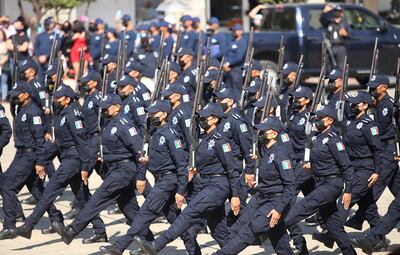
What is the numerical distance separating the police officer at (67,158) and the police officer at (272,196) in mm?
2704

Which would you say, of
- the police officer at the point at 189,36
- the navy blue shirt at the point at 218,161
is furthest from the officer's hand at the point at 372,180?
the police officer at the point at 189,36

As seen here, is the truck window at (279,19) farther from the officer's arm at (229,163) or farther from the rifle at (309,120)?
the officer's arm at (229,163)

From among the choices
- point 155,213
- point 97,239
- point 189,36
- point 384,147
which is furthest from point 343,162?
point 189,36

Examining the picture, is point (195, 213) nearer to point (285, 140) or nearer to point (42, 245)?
point (285, 140)

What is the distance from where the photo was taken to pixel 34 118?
1379 cm

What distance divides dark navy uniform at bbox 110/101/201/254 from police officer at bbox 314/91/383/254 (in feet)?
6.21

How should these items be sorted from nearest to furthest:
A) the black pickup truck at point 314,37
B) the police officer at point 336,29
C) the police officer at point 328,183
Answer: the police officer at point 328,183, the police officer at point 336,29, the black pickup truck at point 314,37

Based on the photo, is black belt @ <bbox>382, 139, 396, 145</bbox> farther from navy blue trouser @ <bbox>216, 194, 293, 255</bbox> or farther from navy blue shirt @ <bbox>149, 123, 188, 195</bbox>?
navy blue shirt @ <bbox>149, 123, 188, 195</bbox>

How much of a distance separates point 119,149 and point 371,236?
299 cm

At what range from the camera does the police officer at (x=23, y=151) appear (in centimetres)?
1353

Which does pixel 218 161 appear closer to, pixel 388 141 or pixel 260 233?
pixel 260 233

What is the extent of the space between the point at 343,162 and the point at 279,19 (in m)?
13.4

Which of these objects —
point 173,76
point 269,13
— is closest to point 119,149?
point 173,76

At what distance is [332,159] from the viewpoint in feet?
38.4
